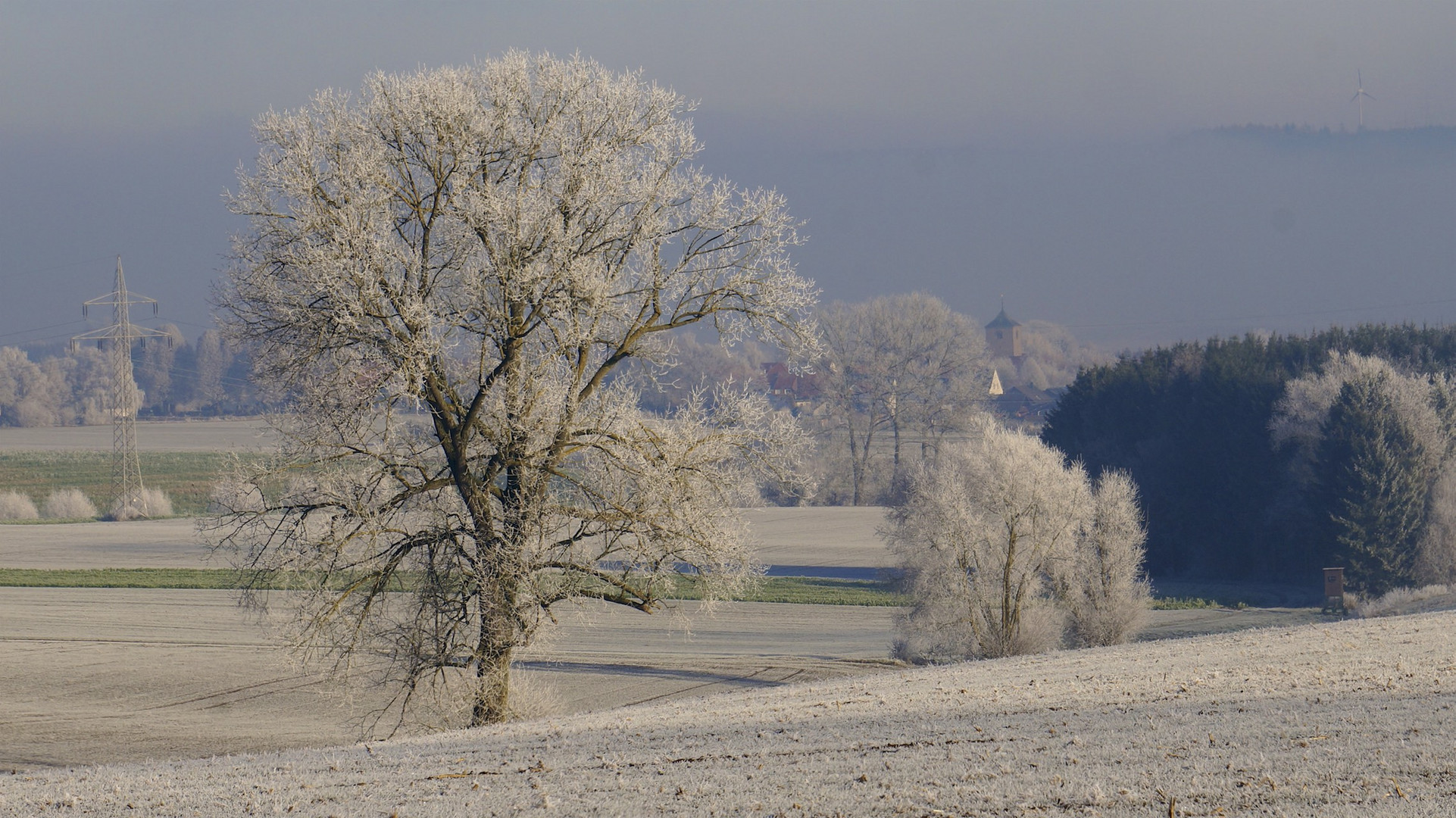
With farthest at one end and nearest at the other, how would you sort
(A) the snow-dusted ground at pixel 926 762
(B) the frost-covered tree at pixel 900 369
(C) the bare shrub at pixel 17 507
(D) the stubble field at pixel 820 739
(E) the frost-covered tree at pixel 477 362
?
1. (B) the frost-covered tree at pixel 900 369
2. (C) the bare shrub at pixel 17 507
3. (E) the frost-covered tree at pixel 477 362
4. (D) the stubble field at pixel 820 739
5. (A) the snow-dusted ground at pixel 926 762

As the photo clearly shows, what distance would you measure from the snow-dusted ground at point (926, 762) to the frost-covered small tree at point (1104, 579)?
18.2 meters

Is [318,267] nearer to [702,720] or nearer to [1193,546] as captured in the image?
[702,720]

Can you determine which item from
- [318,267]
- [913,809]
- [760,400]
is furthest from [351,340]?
[913,809]

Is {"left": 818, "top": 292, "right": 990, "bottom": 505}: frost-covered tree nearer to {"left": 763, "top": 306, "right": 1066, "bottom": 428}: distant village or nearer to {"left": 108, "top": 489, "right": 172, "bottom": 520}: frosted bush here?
{"left": 763, "top": 306, "right": 1066, "bottom": 428}: distant village

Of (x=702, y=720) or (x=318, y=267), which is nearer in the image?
(x=702, y=720)

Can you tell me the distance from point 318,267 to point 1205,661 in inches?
570

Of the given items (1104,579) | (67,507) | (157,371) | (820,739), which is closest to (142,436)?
(157,371)

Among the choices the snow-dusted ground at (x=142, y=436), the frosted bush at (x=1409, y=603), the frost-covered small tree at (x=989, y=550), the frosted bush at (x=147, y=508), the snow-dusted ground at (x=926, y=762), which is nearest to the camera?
the snow-dusted ground at (x=926, y=762)

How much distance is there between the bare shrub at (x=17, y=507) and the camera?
75.1 meters

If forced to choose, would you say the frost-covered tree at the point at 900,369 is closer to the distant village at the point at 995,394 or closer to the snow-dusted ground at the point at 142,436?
the distant village at the point at 995,394

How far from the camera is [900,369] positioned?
87562 mm

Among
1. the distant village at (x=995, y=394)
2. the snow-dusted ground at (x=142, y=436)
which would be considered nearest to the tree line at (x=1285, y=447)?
the distant village at (x=995, y=394)

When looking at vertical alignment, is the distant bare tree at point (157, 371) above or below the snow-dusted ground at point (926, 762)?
above

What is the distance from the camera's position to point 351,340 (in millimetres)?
17406
